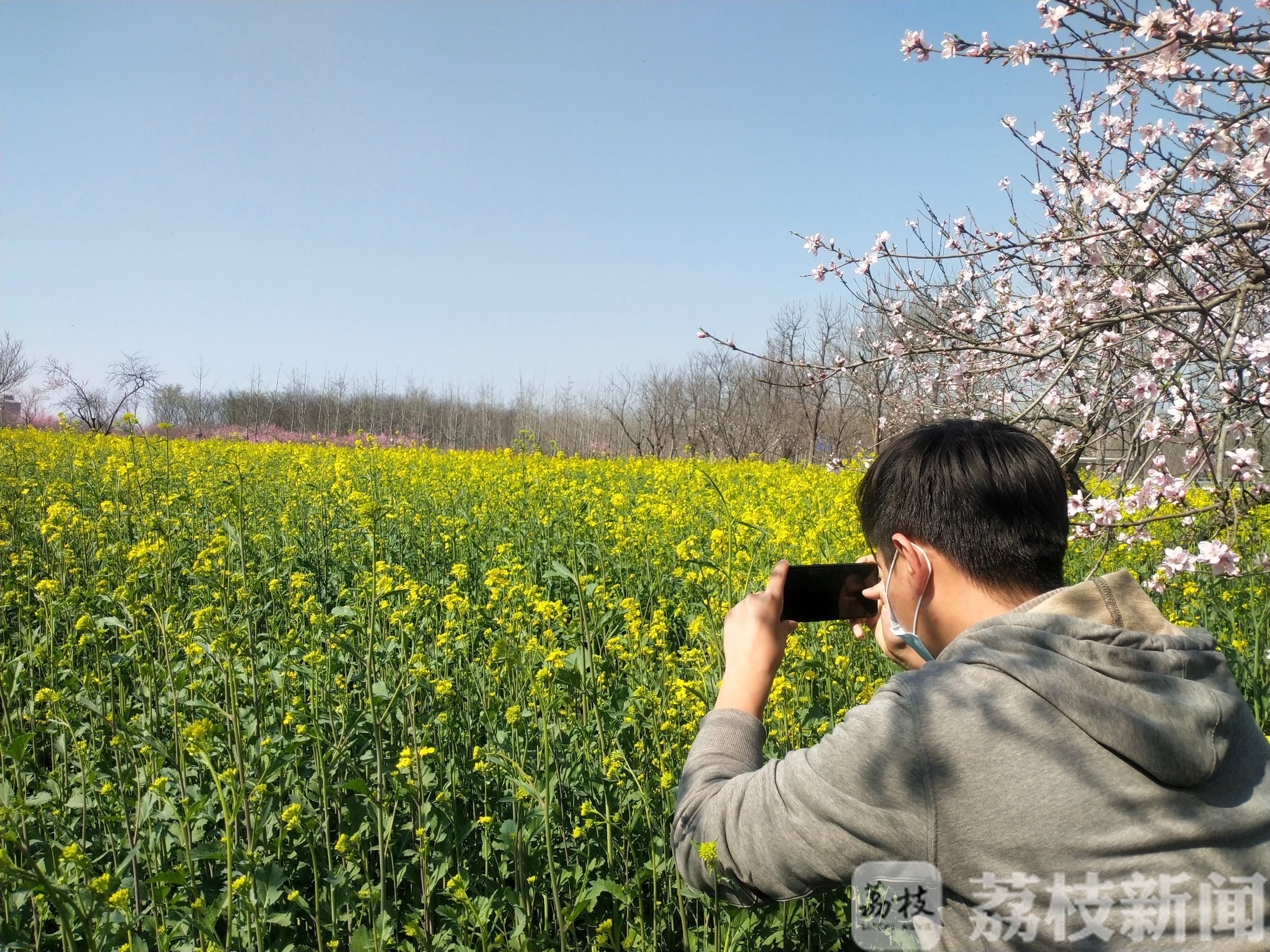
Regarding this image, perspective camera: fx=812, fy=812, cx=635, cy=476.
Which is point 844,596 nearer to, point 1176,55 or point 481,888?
point 481,888

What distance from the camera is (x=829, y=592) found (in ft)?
5.08

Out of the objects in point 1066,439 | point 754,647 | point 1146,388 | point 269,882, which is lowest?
point 269,882

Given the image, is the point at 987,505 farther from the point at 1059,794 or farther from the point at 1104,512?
the point at 1104,512

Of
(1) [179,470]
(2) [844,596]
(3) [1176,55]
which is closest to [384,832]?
(2) [844,596]

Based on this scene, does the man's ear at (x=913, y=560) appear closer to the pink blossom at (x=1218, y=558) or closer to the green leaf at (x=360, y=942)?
the green leaf at (x=360, y=942)

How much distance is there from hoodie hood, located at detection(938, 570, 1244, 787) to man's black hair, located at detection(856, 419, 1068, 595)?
0.32 ft

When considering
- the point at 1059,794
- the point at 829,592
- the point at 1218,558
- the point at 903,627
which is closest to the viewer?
the point at 1059,794

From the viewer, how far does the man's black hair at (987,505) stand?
4.19 ft

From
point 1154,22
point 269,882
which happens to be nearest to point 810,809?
point 269,882

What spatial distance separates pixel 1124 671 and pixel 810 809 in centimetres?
44

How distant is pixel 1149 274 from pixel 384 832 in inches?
122

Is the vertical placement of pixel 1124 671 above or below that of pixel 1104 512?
below

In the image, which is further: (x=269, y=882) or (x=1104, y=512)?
(x=1104, y=512)

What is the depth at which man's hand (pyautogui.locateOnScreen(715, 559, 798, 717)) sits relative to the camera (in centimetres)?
140
